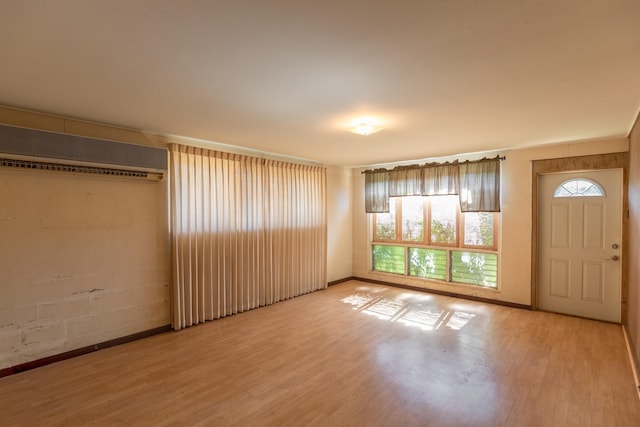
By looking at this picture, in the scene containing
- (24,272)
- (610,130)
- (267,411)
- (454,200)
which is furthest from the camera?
(454,200)

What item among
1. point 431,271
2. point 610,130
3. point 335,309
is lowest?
point 335,309

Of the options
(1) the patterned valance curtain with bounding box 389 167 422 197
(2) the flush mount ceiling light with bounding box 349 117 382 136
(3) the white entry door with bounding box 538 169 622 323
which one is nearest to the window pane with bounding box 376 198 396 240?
(1) the patterned valance curtain with bounding box 389 167 422 197

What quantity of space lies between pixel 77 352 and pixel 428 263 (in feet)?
17.7

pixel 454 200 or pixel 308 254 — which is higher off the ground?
pixel 454 200

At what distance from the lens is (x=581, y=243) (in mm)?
4395

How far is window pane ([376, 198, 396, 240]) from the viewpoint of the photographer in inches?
253

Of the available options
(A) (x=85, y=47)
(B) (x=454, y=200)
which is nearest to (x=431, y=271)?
(B) (x=454, y=200)

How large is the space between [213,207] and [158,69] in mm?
2465

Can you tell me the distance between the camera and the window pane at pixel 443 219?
18.4 feet

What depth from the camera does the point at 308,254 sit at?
5.77 meters

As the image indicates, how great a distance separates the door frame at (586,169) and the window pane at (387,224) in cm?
242

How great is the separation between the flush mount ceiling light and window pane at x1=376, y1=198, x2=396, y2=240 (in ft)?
10.5

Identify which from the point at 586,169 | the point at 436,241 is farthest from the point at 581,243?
the point at 436,241

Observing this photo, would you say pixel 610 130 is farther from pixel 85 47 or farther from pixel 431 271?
pixel 85 47
